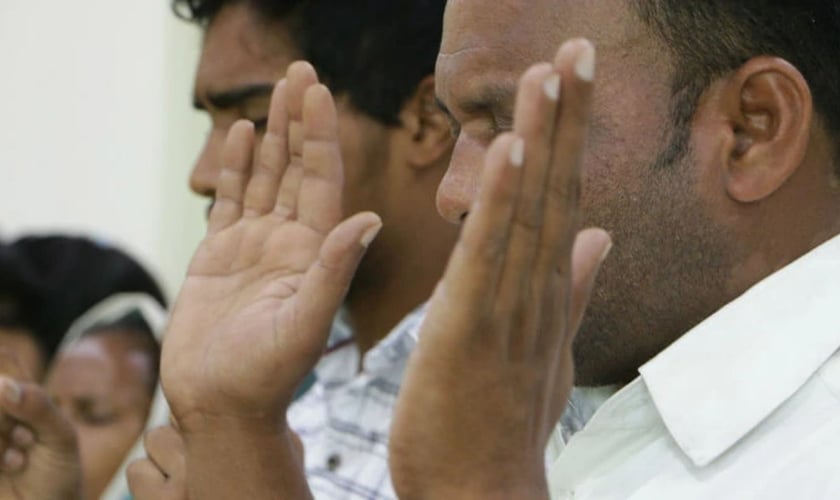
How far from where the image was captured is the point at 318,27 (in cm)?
203

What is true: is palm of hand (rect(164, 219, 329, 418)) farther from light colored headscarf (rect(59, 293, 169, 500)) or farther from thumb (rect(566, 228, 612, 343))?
light colored headscarf (rect(59, 293, 169, 500))

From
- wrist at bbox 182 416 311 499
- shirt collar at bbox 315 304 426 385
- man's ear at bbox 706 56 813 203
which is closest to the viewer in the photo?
man's ear at bbox 706 56 813 203

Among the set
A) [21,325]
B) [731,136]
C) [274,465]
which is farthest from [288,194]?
[21,325]

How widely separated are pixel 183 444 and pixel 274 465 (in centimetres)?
15

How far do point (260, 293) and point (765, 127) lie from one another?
463 mm

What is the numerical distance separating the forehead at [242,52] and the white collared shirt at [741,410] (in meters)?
0.88

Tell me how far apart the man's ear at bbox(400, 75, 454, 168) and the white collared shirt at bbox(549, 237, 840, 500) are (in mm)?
776

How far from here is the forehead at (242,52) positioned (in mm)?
1991

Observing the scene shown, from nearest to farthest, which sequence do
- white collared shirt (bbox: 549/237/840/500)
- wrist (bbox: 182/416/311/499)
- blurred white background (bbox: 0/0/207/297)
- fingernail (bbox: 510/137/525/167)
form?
1. fingernail (bbox: 510/137/525/167)
2. white collared shirt (bbox: 549/237/840/500)
3. wrist (bbox: 182/416/311/499)
4. blurred white background (bbox: 0/0/207/297)

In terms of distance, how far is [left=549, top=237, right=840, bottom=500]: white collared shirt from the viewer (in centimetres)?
111

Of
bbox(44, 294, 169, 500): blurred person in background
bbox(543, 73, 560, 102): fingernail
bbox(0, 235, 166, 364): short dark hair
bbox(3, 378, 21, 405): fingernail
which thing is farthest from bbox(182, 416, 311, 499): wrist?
bbox(0, 235, 166, 364): short dark hair

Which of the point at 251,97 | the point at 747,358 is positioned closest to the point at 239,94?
the point at 251,97

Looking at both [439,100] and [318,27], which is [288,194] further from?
[318,27]

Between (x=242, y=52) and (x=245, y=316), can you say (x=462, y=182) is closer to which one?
(x=245, y=316)
